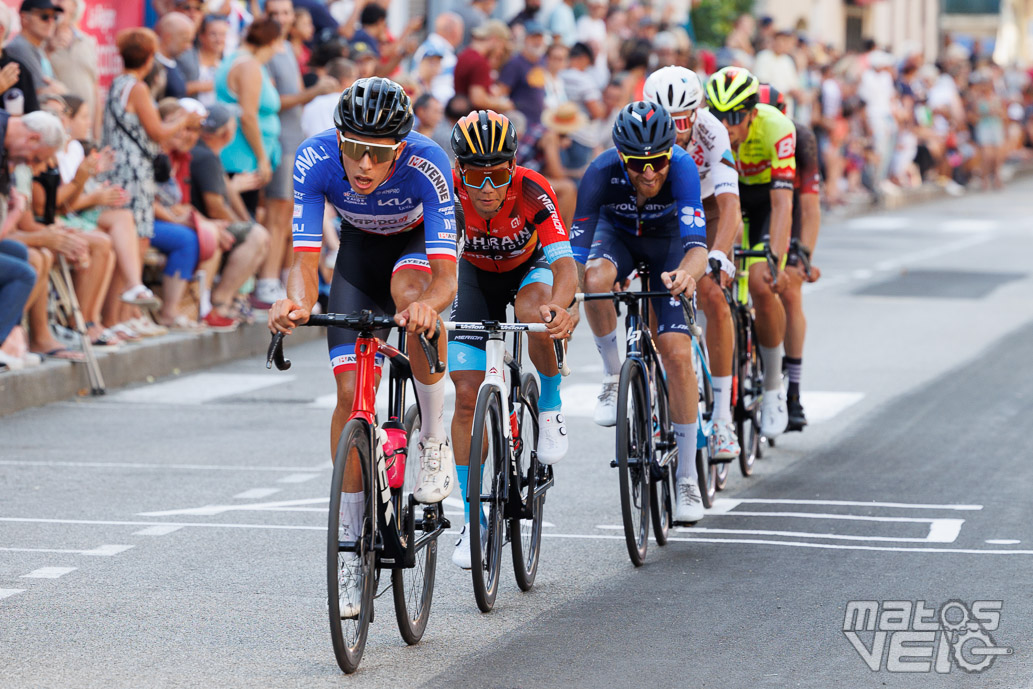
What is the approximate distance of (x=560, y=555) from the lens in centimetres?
763

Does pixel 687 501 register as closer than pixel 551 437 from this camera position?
No

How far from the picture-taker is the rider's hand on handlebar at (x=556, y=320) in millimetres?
6559

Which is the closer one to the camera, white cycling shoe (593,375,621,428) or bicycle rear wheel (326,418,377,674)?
bicycle rear wheel (326,418,377,674)

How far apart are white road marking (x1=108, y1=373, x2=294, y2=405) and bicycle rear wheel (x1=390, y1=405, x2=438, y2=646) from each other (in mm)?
5742

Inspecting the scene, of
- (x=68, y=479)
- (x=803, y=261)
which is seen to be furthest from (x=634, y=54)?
(x=68, y=479)

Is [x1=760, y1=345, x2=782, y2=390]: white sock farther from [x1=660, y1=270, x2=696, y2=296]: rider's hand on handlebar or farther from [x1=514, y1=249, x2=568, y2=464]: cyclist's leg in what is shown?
[x1=514, y1=249, x2=568, y2=464]: cyclist's leg

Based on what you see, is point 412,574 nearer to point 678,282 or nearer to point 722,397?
point 678,282

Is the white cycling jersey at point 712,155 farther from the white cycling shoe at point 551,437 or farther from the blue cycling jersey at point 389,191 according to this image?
the blue cycling jersey at point 389,191

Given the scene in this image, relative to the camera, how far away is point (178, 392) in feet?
40.8

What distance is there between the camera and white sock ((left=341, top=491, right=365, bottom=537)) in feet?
19.1

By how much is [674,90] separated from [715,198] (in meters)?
0.75

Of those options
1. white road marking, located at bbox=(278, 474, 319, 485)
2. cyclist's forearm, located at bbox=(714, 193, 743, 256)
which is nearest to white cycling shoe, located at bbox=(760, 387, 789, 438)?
cyclist's forearm, located at bbox=(714, 193, 743, 256)

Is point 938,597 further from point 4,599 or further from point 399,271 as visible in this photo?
point 4,599

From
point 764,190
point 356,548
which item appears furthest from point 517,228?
point 764,190
